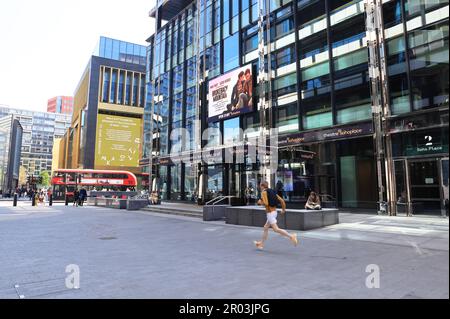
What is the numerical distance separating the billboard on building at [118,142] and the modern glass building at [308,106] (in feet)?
114

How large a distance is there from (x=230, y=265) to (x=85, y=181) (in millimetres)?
36748

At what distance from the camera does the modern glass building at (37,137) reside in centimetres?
15038

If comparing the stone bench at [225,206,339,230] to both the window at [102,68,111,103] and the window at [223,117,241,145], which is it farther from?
the window at [102,68,111,103]

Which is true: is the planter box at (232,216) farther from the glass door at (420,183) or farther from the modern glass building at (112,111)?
the modern glass building at (112,111)

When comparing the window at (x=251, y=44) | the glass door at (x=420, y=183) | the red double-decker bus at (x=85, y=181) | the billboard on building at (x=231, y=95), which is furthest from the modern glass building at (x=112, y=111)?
the glass door at (x=420, y=183)

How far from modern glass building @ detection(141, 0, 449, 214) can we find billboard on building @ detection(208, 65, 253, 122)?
133 mm

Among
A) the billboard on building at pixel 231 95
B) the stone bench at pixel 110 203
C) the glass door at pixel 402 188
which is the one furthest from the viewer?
the stone bench at pixel 110 203

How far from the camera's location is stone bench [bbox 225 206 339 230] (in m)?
12.2

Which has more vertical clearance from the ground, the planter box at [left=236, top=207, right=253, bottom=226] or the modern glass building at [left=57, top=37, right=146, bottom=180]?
the modern glass building at [left=57, top=37, right=146, bottom=180]

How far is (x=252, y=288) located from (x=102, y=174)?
127ft

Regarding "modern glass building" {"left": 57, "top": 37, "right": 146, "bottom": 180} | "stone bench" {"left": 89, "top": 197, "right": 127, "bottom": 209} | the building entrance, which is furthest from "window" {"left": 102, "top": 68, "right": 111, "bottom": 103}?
the building entrance

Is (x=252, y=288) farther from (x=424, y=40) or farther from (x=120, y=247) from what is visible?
(x=120, y=247)

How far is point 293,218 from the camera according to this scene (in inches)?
491
